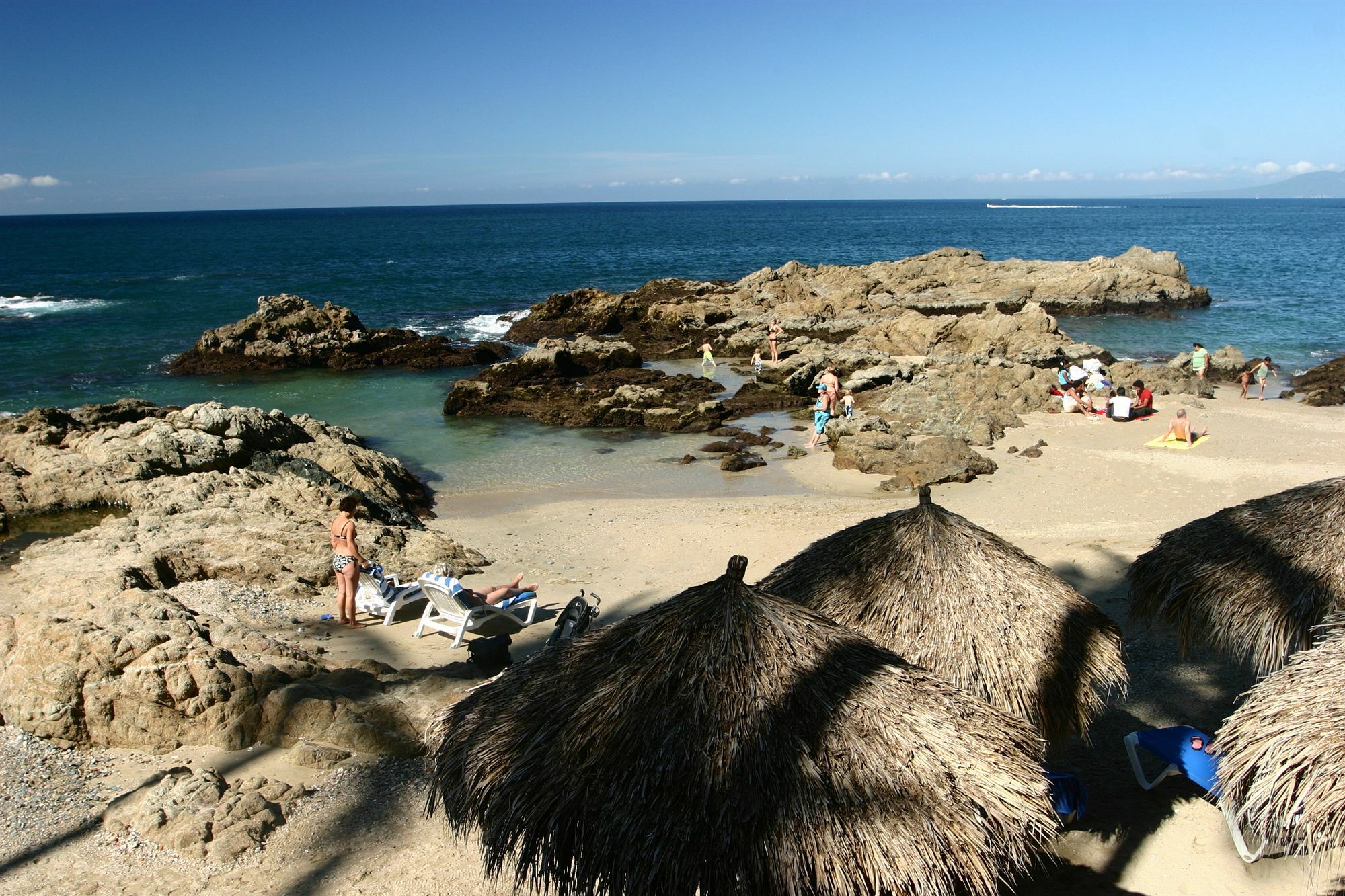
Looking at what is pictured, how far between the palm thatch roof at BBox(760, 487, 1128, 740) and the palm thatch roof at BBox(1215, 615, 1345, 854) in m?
0.95

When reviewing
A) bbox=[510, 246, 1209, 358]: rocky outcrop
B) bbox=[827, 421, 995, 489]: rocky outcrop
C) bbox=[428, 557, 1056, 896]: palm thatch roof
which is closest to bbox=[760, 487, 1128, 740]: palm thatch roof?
bbox=[428, 557, 1056, 896]: palm thatch roof

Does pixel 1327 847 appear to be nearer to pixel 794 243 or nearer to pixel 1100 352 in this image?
pixel 1100 352

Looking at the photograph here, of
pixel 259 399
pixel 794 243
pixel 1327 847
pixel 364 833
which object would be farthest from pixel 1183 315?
pixel 794 243

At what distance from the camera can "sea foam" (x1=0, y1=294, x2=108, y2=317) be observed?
39.9 meters

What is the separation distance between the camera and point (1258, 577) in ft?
22.5

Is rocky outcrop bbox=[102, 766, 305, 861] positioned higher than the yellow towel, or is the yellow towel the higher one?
rocky outcrop bbox=[102, 766, 305, 861]

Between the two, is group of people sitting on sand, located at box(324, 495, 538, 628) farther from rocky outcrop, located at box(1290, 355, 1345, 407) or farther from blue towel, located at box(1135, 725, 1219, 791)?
rocky outcrop, located at box(1290, 355, 1345, 407)

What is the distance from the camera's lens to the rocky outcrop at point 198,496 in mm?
9438

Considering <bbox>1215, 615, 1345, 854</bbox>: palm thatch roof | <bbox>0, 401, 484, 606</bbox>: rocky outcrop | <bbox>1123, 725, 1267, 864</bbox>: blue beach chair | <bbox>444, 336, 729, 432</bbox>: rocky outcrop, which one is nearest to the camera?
<bbox>1215, 615, 1345, 854</bbox>: palm thatch roof

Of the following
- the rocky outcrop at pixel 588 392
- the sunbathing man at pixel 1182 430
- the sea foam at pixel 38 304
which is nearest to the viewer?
the sunbathing man at pixel 1182 430

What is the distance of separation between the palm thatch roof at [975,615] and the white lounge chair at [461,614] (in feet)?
11.5

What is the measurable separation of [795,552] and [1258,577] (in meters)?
5.37

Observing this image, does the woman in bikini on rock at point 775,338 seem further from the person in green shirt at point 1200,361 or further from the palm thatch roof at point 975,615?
the palm thatch roof at point 975,615

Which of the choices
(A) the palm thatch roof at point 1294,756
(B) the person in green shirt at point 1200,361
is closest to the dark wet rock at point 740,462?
(A) the palm thatch roof at point 1294,756
